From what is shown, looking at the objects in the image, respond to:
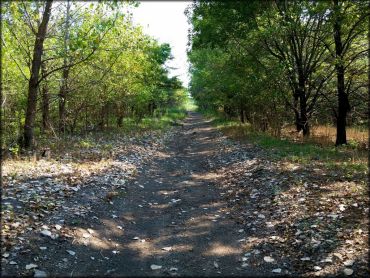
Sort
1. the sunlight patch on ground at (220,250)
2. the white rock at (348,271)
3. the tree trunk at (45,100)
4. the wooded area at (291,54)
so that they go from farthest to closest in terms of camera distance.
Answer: the wooded area at (291,54) < the tree trunk at (45,100) < the sunlight patch on ground at (220,250) < the white rock at (348,271)

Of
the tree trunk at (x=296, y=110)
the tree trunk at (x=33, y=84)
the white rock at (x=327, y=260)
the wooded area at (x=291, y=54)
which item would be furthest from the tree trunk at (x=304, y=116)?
the white rock at (x=327, y=260)

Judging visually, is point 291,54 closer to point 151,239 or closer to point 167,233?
point 167,233

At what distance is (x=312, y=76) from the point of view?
834 inches

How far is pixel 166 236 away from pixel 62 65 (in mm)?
12066

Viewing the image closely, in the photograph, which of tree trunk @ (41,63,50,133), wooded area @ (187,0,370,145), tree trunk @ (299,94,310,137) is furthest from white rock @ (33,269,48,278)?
tree trunk @ (299,94,310,137)

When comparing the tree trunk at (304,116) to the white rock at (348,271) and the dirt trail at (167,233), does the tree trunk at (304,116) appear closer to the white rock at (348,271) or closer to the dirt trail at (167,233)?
the dirt trail at (167,233)

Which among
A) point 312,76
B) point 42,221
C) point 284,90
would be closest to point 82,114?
point 284,90

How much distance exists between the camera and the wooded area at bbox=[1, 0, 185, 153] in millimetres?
12578

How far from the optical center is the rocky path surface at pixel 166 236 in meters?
6.16

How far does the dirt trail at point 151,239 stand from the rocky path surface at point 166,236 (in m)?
0.02

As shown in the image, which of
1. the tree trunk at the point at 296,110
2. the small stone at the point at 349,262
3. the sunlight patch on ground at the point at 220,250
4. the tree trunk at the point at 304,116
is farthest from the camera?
Result: the tree trunk at the point at 296,110

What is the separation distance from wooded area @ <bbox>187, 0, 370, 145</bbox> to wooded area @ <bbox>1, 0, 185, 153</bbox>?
429 cm

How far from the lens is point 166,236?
7.87 meters

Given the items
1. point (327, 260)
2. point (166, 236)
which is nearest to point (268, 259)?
point (327, 260)
